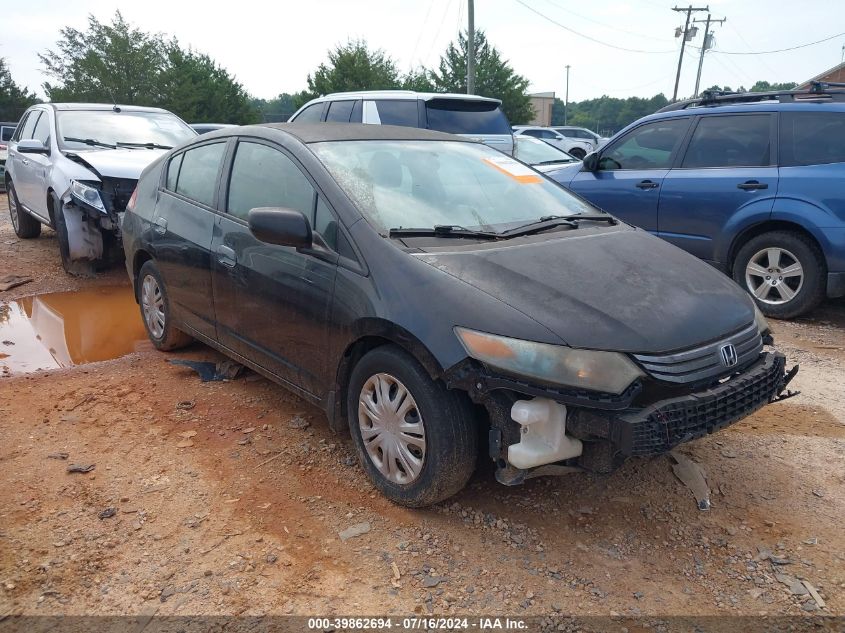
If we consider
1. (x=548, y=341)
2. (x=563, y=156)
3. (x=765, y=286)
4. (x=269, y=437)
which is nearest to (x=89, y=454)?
(x=269, y=437)

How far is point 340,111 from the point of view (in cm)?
934

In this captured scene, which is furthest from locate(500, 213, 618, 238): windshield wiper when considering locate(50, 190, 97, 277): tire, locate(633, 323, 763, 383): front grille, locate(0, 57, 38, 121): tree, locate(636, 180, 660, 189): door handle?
locate(0, 57, 38, 121): tree

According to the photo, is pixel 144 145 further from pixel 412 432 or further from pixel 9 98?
pixel 9 98

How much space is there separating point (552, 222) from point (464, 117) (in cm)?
560

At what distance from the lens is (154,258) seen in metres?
4.80

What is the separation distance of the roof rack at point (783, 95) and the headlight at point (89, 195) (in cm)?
611

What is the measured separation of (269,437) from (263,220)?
1.25 meters

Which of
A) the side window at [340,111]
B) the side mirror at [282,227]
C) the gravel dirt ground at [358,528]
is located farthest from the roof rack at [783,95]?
the side mirror at [282,227]

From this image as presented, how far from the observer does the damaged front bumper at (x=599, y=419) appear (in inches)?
97.6

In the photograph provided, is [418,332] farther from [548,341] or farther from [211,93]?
[211,93]

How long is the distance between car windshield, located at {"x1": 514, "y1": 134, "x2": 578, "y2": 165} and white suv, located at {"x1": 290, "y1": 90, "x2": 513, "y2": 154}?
4.69 ft

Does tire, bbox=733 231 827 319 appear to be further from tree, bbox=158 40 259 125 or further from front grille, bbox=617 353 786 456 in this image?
tree, bbox=158 40 259 125

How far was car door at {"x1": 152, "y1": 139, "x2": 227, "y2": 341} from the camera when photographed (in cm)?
418

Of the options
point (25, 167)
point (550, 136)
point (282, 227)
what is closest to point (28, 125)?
Answer: point (25, 167)
